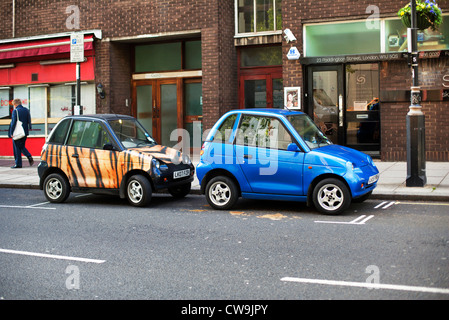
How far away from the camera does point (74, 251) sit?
670 centimetres

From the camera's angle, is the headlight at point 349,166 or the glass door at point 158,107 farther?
the glass door at point 158,107

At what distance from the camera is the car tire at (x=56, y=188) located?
1071 cm

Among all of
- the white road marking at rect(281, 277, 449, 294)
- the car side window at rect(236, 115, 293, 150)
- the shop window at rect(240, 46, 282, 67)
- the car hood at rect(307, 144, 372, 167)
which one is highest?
the shop window at rect(240, 46, 282, 67)

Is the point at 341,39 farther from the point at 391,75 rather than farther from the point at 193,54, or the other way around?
the point at 193,54

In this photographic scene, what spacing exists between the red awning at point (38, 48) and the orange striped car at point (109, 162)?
26.9ft

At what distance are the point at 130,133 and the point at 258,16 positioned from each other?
7.65 meters

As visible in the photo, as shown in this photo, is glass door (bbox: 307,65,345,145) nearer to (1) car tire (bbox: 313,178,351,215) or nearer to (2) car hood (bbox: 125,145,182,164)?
(2) car hood (bbox: 125,145,182,164)

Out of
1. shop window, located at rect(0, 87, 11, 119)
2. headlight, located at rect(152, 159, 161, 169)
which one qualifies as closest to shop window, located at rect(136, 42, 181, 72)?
shop window, located at rect(0, 87, 11, 119)

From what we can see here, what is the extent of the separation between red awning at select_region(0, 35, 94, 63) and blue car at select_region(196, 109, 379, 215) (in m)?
10.2

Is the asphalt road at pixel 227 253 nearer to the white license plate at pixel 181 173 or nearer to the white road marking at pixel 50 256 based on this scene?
the white road marking at pixel 50 256

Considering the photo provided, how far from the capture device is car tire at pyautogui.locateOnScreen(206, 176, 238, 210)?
30.7ft

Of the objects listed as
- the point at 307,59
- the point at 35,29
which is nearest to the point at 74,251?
the point at 307,59

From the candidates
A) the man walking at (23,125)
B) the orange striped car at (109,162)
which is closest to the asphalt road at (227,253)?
the orange striped car at (109,162)

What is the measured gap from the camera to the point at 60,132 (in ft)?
35.7
